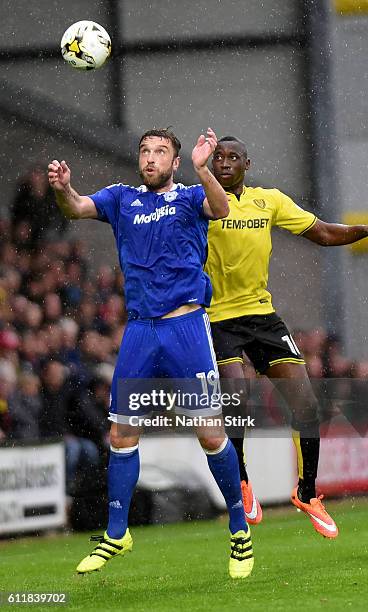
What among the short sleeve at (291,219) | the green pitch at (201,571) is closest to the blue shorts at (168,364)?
the green pitch at (201,571)

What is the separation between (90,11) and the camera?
1877cm

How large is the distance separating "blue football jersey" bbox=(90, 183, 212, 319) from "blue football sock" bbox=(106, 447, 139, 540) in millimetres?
714

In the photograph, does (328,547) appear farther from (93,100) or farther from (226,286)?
(93,100)

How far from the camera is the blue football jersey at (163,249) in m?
6.95

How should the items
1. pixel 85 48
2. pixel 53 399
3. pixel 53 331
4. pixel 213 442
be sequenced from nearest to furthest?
pixel 213 442, pixel 85 48, pixel 53 399, pixel 53 331

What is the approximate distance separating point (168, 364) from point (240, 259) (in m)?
1.16

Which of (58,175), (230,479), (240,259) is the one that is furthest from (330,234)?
(58,175)

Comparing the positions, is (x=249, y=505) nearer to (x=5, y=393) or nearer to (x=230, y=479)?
(x=230, y=479)

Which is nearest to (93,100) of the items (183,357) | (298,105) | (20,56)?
(20,56)

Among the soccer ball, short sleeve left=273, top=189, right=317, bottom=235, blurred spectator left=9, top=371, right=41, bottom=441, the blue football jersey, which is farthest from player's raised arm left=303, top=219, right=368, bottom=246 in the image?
blurred spectator left=9, top=371, right=41, bottom=441

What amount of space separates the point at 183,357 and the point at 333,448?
6.82m

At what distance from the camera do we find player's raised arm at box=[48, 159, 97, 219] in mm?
6836

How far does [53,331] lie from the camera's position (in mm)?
12789

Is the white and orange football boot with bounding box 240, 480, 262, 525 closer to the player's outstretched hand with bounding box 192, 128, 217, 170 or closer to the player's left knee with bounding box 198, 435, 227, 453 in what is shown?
the player's left knee with bounding box 198, 435, 227, 453
